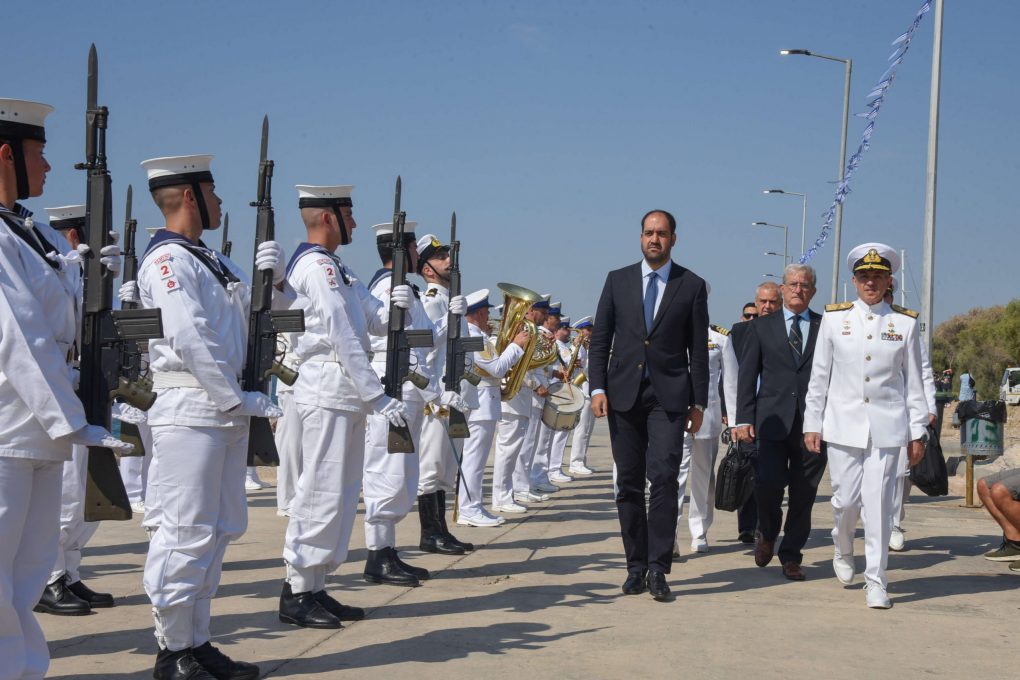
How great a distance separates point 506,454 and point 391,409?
19.8ft

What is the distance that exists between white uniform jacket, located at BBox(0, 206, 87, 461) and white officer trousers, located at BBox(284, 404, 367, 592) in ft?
6.77

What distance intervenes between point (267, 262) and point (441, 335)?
415 cm

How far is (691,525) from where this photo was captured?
31.4 ft

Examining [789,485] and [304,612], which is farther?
[789,485]

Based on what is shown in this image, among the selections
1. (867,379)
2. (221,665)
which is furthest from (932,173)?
(221,665)

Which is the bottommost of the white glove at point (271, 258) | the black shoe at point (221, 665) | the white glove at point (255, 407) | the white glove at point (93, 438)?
the black shoe at point (221, 665)

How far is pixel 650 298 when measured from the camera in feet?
25.2

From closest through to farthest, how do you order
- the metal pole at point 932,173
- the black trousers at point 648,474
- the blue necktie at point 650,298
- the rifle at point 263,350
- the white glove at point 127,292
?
the rifle at point 263,350, the white glove at point 127,292, the black trousers at point 648,474, the blue necktie at point 650,298, the metal pole at point 932,173

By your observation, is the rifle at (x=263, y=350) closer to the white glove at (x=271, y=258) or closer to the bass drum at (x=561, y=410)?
the white glove at (x=271, y=258)

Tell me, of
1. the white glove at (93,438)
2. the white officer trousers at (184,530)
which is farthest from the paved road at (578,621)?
the white glove at (93,438)

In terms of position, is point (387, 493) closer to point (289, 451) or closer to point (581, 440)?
point (289, 451)

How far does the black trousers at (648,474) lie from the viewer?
7.42 metres

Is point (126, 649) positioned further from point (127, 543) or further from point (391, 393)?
point (127, 543)

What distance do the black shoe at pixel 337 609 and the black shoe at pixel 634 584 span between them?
183cm
